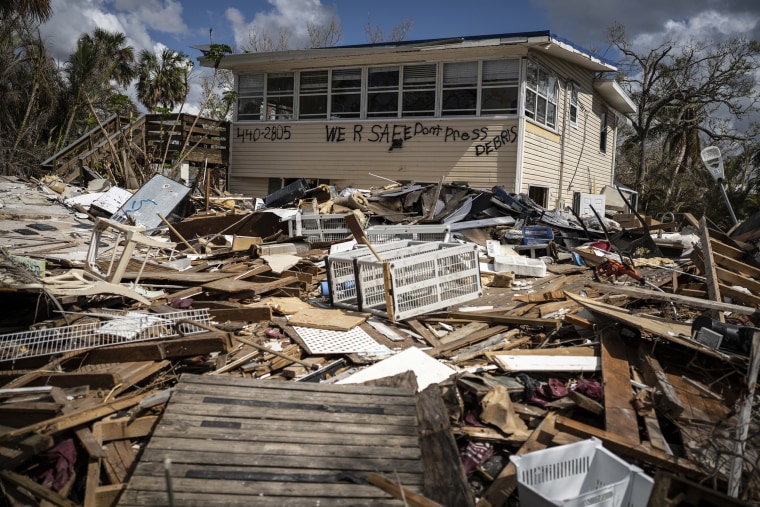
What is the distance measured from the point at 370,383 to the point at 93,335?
2.28 meters

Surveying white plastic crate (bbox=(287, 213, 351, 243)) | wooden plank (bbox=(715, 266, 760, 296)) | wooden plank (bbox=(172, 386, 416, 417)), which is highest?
white plastic crate (bbox=(287, 213, 351, 243))

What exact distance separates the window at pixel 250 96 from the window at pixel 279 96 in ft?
0.85

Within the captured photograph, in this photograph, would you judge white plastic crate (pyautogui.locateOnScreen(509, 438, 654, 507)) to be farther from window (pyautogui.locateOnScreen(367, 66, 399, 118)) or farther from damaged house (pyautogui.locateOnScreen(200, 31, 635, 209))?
window (pyautogui.locateOnScreen(367, 66, 399, 118))

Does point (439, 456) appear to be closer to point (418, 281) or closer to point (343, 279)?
point (418, 281)

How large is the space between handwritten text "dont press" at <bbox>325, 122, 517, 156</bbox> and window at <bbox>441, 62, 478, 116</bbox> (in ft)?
1.65

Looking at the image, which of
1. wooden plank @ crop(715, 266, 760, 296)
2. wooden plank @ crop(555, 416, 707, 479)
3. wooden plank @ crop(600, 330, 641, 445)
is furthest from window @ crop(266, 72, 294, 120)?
wooden plank @ crop(555, 416, 707, 479)

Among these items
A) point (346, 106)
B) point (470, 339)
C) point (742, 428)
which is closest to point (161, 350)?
point (470, 339)

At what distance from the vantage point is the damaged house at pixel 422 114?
13195 mm

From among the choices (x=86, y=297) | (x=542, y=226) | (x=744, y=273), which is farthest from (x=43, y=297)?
(x=542, y=226)

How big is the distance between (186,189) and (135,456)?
29.3 feet

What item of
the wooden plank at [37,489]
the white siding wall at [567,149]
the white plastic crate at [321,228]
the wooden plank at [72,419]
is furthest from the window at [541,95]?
the wooden plank at [37,489]

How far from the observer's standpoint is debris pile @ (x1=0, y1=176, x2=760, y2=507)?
9.27ft

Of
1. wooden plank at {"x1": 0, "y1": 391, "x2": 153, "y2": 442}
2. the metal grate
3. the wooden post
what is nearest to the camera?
the wooden post

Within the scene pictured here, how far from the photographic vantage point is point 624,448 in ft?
10.3
